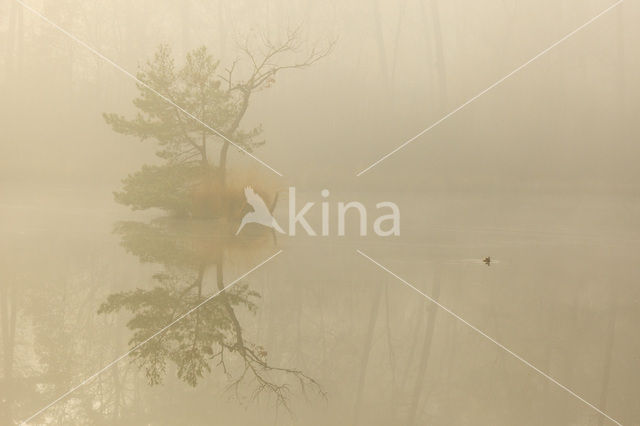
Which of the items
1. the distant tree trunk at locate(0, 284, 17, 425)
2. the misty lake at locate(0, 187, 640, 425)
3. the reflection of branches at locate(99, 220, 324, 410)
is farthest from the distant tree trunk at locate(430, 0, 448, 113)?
the distant tree trunk at locate(0, 284, 17, 425)

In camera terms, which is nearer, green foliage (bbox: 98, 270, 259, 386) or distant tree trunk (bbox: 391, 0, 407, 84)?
green foliage (bbox: 98, 270, 259, 386)

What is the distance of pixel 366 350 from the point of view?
9.55m

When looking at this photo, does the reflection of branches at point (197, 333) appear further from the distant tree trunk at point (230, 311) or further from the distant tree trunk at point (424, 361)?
the distant tree trunk at point (424, 361)

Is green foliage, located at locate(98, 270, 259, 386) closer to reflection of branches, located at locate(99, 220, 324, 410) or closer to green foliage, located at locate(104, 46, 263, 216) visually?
reflection of branches, located at locate(99, 220, 324, 410)

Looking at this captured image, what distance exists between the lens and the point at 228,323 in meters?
10.1

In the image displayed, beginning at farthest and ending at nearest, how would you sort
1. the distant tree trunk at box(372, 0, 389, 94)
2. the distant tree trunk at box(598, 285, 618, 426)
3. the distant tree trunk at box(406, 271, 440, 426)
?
the distant tree trunk at box(372, 0, 389, 94)
the distant tree trunk at box(598, 285, 618, 426)
the distant tree trunk at box(406, 271, 440, 426)

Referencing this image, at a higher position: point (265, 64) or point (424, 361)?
point (265, 64)

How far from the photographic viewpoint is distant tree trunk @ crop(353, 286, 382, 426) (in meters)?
7.31

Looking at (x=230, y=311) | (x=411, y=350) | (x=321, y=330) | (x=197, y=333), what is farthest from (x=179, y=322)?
(x=411, y=350)

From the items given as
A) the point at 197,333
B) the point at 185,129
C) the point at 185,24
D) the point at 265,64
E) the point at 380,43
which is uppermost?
the point at 185,24

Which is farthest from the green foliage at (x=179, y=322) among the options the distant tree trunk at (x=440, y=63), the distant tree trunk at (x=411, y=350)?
the distant tree trunk at (x=440, y=63)

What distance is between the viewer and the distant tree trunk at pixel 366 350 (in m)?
7.31

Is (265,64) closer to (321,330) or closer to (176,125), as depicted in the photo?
(176,125)

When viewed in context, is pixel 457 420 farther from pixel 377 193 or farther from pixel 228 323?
pixel 377 193
